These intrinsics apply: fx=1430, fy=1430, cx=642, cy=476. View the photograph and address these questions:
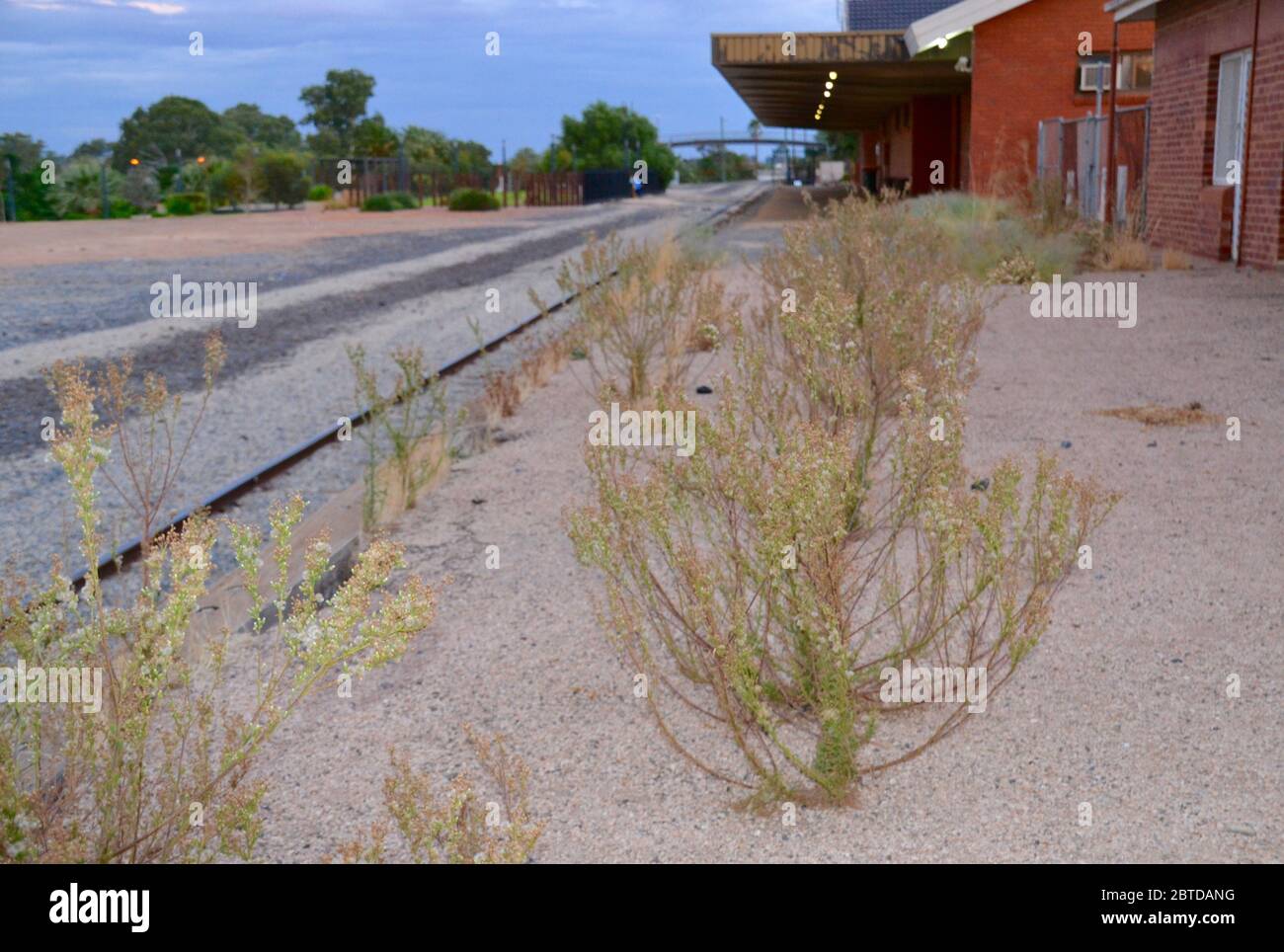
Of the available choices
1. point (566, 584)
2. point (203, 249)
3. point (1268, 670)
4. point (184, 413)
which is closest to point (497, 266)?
point (203, 249)

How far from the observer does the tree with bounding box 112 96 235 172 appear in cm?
9012

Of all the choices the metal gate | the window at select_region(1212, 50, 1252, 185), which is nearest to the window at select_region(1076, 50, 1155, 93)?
the metal gate

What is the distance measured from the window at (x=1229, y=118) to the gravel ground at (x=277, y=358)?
28.7ft

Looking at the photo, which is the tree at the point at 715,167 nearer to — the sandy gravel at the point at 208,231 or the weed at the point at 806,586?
the sandy gravel at the point at 208,231

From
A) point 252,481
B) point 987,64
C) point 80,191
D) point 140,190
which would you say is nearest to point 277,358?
point 252,481

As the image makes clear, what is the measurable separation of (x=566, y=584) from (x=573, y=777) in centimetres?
184

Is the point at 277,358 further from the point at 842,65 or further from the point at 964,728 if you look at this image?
the point at 842,65

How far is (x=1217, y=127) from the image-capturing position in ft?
60.6

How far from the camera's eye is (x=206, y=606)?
5.59 m

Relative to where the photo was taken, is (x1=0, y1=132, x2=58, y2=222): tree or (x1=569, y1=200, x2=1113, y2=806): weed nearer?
(x1=569, y1=200, x2=1113, y2=806): weed

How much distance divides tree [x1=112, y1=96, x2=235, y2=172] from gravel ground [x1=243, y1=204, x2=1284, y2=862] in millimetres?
88444

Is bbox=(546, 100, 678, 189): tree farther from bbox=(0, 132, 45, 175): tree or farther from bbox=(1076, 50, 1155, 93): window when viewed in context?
bbox=(1076, 50, 1155, 93): window

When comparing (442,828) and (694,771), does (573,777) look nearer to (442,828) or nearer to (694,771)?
(694,771)

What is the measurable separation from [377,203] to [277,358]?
40230 mm
